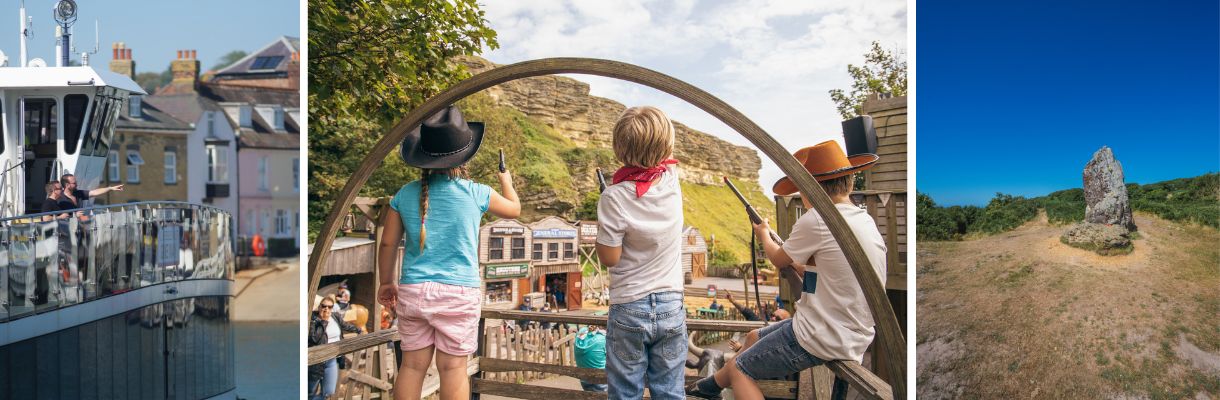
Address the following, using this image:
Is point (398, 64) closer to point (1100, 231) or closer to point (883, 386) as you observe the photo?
point (883, 386)

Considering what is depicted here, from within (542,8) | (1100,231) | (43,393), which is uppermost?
(542,8)

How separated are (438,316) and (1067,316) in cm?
633

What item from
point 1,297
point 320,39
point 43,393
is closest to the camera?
point 320,39

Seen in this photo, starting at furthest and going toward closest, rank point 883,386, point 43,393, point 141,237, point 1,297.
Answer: point 141,237
point 43,393
point 1,297
point 883,386

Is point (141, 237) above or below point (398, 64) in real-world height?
below

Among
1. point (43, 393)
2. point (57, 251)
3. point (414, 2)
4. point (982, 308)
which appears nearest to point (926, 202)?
point (982, 308)

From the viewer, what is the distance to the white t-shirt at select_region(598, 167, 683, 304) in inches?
97.0

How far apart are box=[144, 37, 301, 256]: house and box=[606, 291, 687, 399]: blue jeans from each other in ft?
101

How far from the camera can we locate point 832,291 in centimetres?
262

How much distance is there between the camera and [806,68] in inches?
524

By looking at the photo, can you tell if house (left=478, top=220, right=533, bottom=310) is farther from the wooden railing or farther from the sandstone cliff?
the wooden railing

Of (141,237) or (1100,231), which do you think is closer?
(1100,231)

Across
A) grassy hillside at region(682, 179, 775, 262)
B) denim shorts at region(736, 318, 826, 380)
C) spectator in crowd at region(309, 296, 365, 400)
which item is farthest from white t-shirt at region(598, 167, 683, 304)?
grassy hillside at region(682, 179, 775, 262)

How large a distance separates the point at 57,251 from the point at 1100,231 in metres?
8.70
